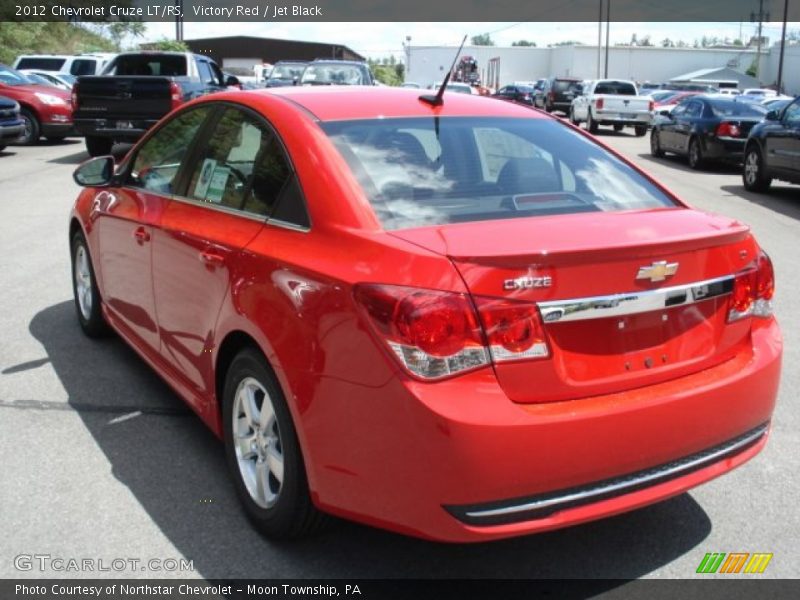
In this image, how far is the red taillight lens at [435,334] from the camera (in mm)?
2639

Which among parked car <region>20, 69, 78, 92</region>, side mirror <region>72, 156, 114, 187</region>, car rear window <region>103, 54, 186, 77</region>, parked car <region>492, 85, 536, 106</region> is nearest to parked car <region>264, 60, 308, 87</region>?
parked car <region>20, 69, 78, 92</region>

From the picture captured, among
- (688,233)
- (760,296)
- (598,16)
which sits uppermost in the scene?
(598,16)

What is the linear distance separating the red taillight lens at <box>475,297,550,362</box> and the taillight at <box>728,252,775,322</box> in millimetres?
902

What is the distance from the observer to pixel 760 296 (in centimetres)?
333

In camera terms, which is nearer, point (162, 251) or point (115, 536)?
point (115, 536)

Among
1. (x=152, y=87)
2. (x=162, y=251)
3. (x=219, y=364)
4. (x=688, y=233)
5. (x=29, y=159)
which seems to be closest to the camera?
(x=688, y=233)

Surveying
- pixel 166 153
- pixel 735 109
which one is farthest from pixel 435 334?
pixel 735 109

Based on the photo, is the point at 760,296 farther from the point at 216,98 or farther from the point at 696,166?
the point at 696,166

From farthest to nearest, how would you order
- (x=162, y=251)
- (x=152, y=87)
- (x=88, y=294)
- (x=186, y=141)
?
(x=152, y=87) → (x=88, y=294) → (x=186, y=141) → (x=162, y=251)

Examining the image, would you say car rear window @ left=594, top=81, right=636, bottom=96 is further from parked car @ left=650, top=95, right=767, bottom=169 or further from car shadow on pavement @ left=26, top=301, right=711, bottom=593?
car shadow on pavement @ left=26, top=301, right=711, bottom=593

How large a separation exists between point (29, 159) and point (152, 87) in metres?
4.22

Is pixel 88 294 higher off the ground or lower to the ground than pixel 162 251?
lower

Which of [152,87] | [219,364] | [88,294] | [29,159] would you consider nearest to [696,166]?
[152,87]
